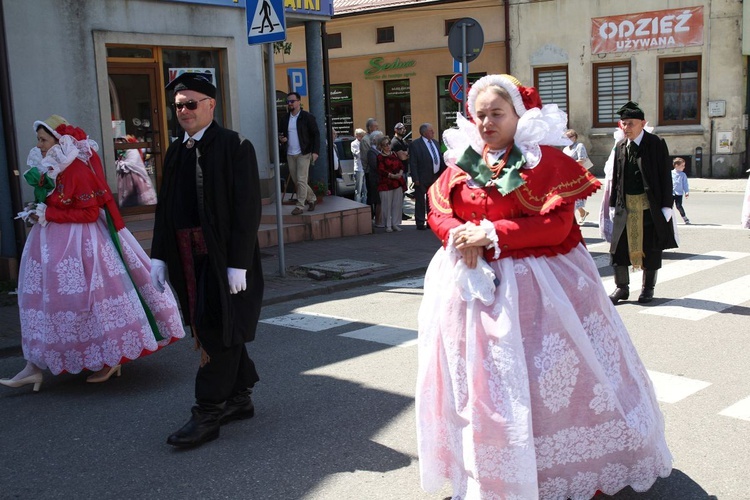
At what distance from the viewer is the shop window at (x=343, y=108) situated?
31397 mm

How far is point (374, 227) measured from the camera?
48.6 ft

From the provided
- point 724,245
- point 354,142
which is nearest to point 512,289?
point 724,245

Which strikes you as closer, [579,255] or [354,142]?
[579,255]

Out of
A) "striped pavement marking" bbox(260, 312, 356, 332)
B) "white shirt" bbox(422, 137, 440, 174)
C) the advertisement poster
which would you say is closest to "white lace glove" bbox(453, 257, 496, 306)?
"striped pavement marking" bbox(260, 312, 356, 332)

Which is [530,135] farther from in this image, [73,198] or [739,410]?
[73,198]

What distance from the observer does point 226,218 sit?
15.1ft

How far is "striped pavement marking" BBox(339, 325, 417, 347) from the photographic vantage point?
699 centimetres

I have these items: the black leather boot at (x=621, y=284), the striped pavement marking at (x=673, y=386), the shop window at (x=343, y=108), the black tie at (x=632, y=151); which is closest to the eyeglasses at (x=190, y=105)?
the striped pavement marking at (x=673, y=386)

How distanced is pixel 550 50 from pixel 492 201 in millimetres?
24389

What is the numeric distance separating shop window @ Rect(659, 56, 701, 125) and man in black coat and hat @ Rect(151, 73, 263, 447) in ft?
74.5

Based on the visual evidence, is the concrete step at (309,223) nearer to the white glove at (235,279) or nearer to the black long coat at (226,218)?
the black long coat at (226,218)

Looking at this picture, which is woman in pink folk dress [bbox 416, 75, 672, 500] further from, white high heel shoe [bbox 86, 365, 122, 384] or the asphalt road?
white high heel shoe [bbox 86, 365, 122, 384]

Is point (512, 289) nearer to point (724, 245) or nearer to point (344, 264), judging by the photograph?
point (344, 264)

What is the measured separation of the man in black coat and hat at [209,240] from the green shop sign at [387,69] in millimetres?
25656
